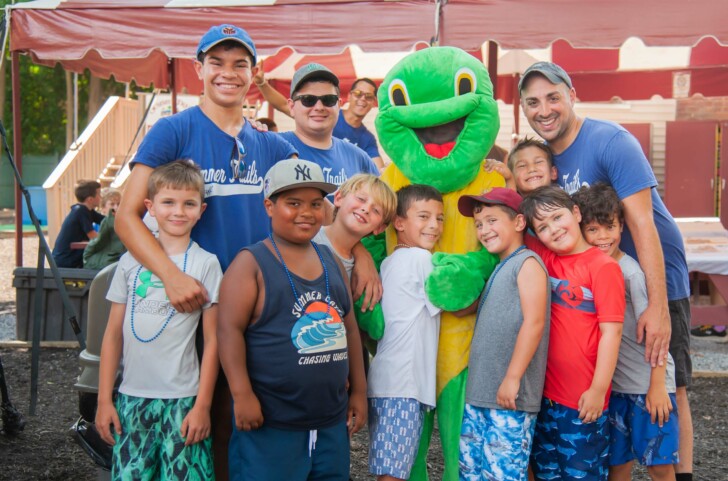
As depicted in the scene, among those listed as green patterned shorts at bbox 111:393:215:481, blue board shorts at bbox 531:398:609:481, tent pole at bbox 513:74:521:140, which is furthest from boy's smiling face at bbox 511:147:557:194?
tent pole at bbox 513:74:521:140

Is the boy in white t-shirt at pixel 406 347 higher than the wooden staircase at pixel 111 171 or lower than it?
lower

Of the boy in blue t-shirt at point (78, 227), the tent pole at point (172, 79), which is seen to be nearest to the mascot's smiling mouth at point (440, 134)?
the boy in blue t-shirt at point (78, 227)

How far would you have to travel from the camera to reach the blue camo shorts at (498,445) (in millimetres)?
2795

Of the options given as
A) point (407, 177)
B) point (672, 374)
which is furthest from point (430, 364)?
point (672, 374)

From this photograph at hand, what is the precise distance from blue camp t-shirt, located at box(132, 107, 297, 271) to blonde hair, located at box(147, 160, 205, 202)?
0.08m

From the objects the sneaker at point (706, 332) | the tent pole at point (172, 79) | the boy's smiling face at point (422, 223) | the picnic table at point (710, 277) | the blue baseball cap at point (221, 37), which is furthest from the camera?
the tent pole at point (172, 79)

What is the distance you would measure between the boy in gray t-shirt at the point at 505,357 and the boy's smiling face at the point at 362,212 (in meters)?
0.40

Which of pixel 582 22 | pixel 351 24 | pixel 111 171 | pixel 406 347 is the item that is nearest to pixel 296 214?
pixel 406 347

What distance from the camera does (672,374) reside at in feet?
10.1

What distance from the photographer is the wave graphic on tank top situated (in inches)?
103

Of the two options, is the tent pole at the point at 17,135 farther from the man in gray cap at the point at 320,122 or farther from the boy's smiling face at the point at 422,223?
the boy's smiling face at the point at 422,223

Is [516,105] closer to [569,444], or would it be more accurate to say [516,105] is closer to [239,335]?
[569,444]

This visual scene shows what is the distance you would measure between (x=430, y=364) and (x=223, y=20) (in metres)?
4.23

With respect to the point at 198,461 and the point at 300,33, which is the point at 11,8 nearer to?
the point at 300,33
